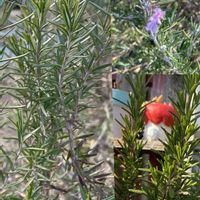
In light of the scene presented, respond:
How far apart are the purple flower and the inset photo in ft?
0.51

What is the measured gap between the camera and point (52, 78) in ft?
2.18

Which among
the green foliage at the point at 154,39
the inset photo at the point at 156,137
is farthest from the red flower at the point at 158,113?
the green foliage at the point at 154,39

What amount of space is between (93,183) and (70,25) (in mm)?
232

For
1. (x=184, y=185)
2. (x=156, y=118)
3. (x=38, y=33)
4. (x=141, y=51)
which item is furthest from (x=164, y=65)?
(x=38, y=33)

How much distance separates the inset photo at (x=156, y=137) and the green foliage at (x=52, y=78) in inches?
3.2

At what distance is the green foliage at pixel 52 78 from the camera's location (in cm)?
62

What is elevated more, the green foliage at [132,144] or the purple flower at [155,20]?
the purple flower at [155,20]

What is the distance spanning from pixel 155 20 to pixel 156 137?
308 millimetres

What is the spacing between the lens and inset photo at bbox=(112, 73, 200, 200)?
0.73m

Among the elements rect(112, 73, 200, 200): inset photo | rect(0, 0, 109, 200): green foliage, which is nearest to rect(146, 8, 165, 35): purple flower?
rect(112, 73, 200, 200): inset photo

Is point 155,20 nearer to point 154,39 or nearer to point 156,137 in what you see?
point 154,39

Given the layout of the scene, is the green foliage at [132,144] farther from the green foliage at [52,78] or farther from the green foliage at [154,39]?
the green foliage at [154,39]

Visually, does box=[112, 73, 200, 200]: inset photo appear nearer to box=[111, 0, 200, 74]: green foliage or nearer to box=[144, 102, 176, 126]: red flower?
box=[144, 102, 176, 126]: red flower

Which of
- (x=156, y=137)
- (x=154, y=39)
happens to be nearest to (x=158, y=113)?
(x=156, y=137)
